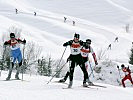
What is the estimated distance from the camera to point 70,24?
10338cm

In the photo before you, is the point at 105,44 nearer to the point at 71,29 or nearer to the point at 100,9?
the point at 71,29

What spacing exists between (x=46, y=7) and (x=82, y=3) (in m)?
19.2

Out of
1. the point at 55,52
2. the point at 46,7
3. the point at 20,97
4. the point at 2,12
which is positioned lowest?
the point at 20,97

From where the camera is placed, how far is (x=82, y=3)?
153125 millimetres

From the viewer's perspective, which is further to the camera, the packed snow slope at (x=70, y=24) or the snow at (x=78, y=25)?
the packed snow slope at (x=70, y=24)

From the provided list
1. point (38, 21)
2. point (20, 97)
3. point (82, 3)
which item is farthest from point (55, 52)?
point (82, 3)

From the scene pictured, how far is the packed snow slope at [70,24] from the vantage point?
83025mm

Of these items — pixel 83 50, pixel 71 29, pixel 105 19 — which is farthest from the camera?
pixel 105 19

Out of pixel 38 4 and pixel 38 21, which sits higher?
pixel 38 4

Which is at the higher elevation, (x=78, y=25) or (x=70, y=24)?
(x=70, y=24)

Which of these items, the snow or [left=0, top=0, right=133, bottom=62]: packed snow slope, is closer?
the snow

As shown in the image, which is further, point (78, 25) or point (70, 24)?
point (78, 25)

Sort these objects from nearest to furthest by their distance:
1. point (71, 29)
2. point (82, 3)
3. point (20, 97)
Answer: point (20, 97) → point (71, 29) → point (82, 3)

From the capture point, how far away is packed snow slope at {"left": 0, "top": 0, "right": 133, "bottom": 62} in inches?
3269
